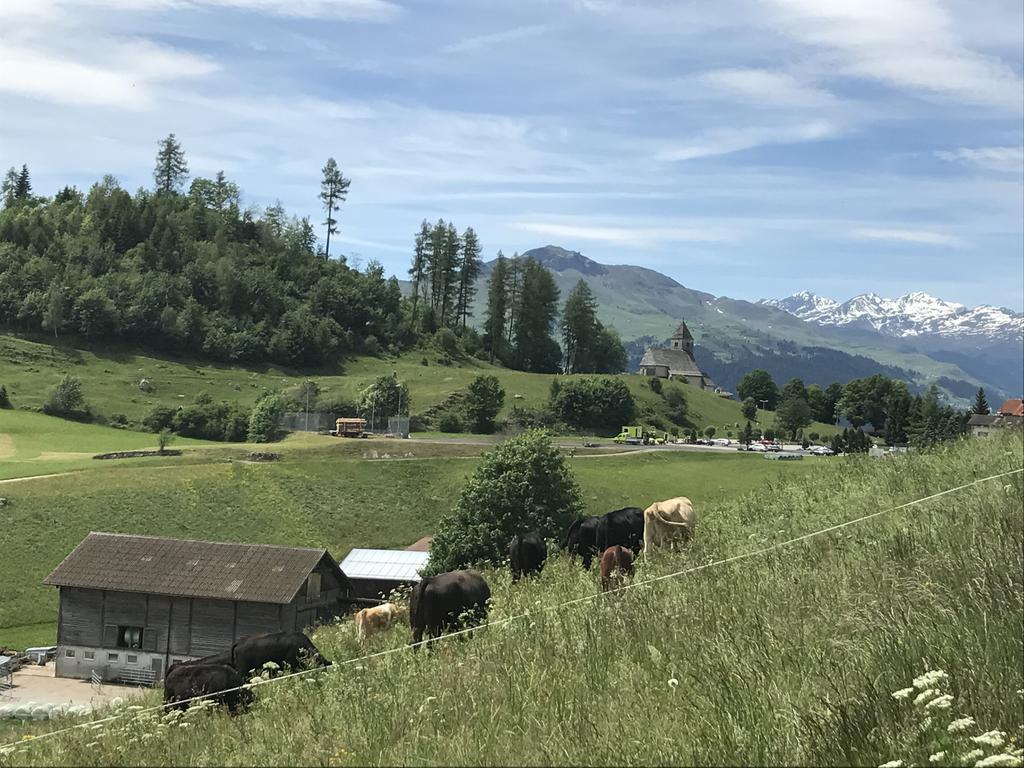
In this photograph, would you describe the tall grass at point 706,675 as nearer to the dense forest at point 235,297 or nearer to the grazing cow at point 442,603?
the grazing cow at point 442,603

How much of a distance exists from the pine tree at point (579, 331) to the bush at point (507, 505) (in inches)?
5571

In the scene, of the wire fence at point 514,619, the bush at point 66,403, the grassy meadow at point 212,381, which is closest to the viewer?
the wire fence at point 514,619

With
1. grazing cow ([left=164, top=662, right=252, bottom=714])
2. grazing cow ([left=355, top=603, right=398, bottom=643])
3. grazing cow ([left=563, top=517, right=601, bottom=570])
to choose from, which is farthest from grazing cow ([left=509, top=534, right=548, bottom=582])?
grazing cow ([left=164, top=662, right=252, bottom=714])

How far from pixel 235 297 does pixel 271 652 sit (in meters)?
173

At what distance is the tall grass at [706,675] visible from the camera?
6.25 metres

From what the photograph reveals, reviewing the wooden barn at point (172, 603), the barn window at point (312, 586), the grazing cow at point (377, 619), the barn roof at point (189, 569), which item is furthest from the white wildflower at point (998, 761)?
the barn window at point (312, 586)

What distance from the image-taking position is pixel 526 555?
58.8 ft

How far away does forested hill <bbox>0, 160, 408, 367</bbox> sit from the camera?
156 m

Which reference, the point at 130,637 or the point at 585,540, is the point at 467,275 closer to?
the point at 130,637

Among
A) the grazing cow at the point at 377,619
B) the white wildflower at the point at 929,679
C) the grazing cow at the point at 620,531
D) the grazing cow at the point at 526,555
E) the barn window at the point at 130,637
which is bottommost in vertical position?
the barn window at the point at 130,637

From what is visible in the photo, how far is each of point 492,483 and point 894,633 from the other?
36.7 meters

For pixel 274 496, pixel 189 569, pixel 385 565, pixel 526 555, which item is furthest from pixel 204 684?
pixel 274 496

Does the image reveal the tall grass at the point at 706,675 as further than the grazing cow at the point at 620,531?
No

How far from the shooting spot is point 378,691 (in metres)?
9.23
